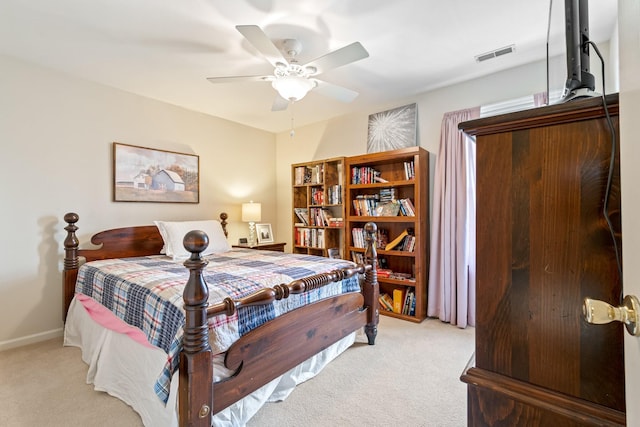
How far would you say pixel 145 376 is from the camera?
164 centimetres

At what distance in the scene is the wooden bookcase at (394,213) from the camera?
10.3 feet

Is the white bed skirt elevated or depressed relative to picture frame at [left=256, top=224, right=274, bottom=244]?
depressed

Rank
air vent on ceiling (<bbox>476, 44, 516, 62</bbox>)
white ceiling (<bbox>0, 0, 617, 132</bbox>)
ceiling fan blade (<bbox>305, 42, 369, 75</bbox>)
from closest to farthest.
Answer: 1. ceiling fan blade (<bbox>305, 42, 369, 75</bbox>)
2. white ceiling (<bbox>0, 0, 617, 132</bbox>)
3. air vent on ceiling (<bbox>476, 44, 516, 62</bbox>)

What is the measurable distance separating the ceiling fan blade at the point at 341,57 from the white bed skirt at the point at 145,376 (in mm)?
1907

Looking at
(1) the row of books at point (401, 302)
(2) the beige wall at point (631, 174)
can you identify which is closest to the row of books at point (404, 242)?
(1) the row of books at point (401, 302)

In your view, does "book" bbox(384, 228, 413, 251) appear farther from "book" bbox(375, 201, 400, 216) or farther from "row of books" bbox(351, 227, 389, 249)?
"book" bbox(375, 201, 400, 216)

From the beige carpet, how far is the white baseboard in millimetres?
84

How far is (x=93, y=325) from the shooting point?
227cm

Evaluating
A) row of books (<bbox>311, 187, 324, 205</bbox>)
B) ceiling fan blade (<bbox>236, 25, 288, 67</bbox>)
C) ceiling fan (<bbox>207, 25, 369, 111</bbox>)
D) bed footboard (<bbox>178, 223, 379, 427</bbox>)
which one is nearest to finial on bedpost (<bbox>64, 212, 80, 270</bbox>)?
ceiling fan (<bbox>207, 25, 369, 111</bbox>)

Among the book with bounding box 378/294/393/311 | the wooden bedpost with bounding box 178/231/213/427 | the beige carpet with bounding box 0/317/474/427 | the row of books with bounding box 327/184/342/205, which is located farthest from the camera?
the row of books with bounding box 327/184/342/205

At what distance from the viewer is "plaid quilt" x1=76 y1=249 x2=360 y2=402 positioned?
1.48 metres

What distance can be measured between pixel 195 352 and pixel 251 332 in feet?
1.06

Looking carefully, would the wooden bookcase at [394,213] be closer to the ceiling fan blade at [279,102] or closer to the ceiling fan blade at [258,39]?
the ceiling fan blade at [279,102]

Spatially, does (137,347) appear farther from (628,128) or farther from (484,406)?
(628,128)
